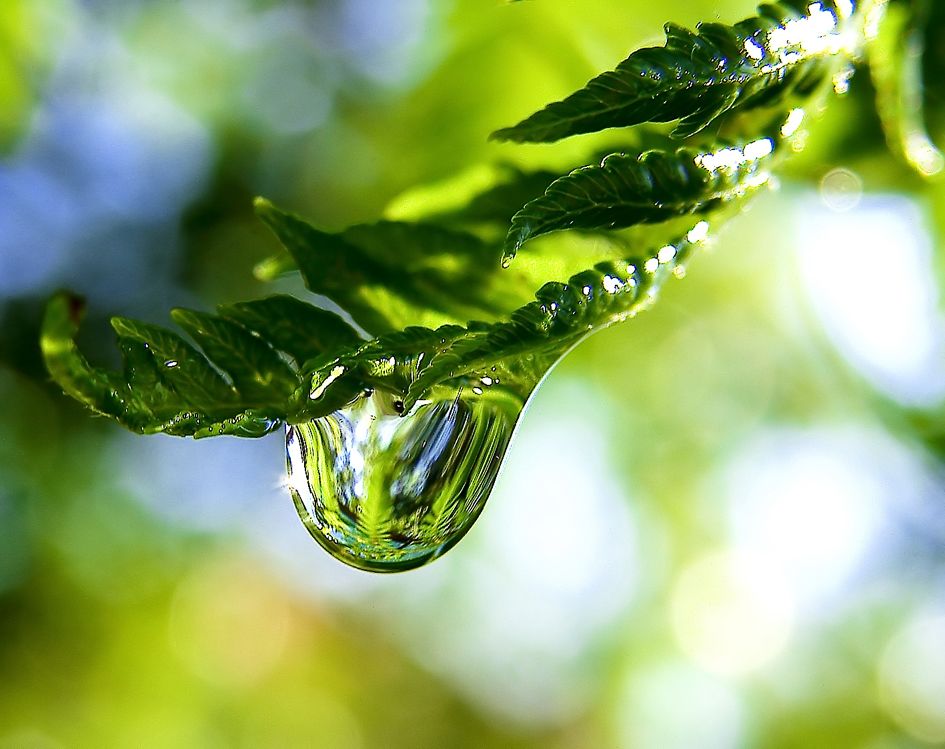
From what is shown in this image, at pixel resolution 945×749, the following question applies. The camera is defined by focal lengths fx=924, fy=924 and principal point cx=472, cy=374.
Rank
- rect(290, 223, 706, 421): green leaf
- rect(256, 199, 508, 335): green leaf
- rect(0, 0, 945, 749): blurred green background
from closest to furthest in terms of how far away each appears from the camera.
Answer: rect(290, 223, 706, 421): green leaf < rect(256, 199, 508, 335): green leaf < rect(0, 0, 945, 749): blurred green background

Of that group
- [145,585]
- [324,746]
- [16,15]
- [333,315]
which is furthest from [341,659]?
[333,315]

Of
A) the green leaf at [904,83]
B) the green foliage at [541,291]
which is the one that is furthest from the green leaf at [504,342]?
the green leaf at [904,83]

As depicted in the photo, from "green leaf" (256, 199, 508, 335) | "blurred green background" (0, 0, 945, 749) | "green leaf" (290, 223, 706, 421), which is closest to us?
"green leaf" (290, 223, 706, 421)

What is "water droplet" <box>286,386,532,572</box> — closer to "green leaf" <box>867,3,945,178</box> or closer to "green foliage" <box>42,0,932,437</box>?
"green foliage" <box>42,0,932,437</box>

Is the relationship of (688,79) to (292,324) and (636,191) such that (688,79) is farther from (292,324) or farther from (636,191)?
(292,324)

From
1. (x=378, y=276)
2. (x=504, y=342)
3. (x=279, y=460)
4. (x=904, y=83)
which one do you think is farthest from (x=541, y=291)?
(x=279, y=460)

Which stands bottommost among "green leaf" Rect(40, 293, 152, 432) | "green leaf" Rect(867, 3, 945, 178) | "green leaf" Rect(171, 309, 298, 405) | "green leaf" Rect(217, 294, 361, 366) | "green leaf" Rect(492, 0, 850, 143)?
"green leaf" Rect(40, 293, 152, 432)

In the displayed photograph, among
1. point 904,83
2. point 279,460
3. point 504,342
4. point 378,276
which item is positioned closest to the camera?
point 504,342

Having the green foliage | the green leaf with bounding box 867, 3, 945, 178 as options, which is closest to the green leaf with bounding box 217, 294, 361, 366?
the green foliage
